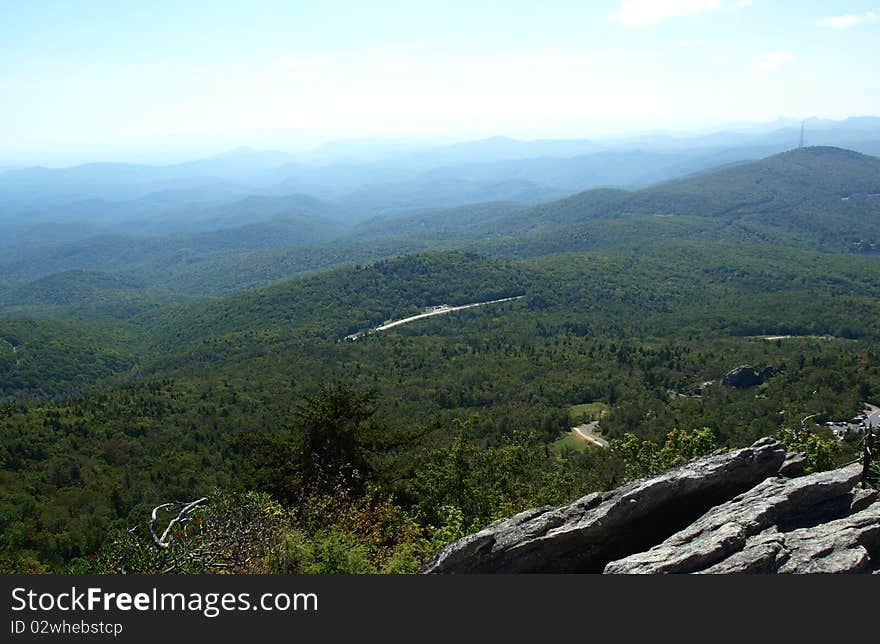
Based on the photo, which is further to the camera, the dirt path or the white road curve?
the white road curve

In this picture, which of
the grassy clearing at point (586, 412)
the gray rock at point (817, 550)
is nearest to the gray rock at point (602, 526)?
the gray rock at point (817, 550)

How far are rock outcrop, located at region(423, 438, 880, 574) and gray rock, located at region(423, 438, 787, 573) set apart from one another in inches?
1.1

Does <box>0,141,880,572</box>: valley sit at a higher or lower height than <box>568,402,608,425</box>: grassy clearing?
higher

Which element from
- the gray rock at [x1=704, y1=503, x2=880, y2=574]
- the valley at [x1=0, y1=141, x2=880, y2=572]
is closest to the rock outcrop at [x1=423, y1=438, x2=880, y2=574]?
the gray rock at [x1=704, y1=503, x2=880, y2=574]

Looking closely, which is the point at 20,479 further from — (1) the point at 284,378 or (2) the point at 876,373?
(2) the point at 876,373

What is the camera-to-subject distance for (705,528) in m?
13.8

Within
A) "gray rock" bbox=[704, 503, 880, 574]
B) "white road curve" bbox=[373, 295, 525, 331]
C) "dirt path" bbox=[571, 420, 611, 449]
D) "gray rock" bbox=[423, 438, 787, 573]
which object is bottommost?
"dirt path" bbox=[571, 420, 611, 449]

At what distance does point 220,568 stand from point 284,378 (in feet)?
299

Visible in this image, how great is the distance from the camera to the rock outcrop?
40.8ft

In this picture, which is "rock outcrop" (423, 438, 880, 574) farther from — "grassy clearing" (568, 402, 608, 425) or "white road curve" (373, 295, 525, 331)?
"white road curve" (373, 295, 525, 331)

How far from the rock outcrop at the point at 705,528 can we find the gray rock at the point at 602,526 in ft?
0.09

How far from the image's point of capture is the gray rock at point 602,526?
588 inches

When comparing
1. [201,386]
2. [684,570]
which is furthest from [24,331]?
[684,570]

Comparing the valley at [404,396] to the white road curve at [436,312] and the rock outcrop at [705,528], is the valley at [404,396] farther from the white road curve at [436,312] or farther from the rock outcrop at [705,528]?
the rock outcrop at [705,528]
